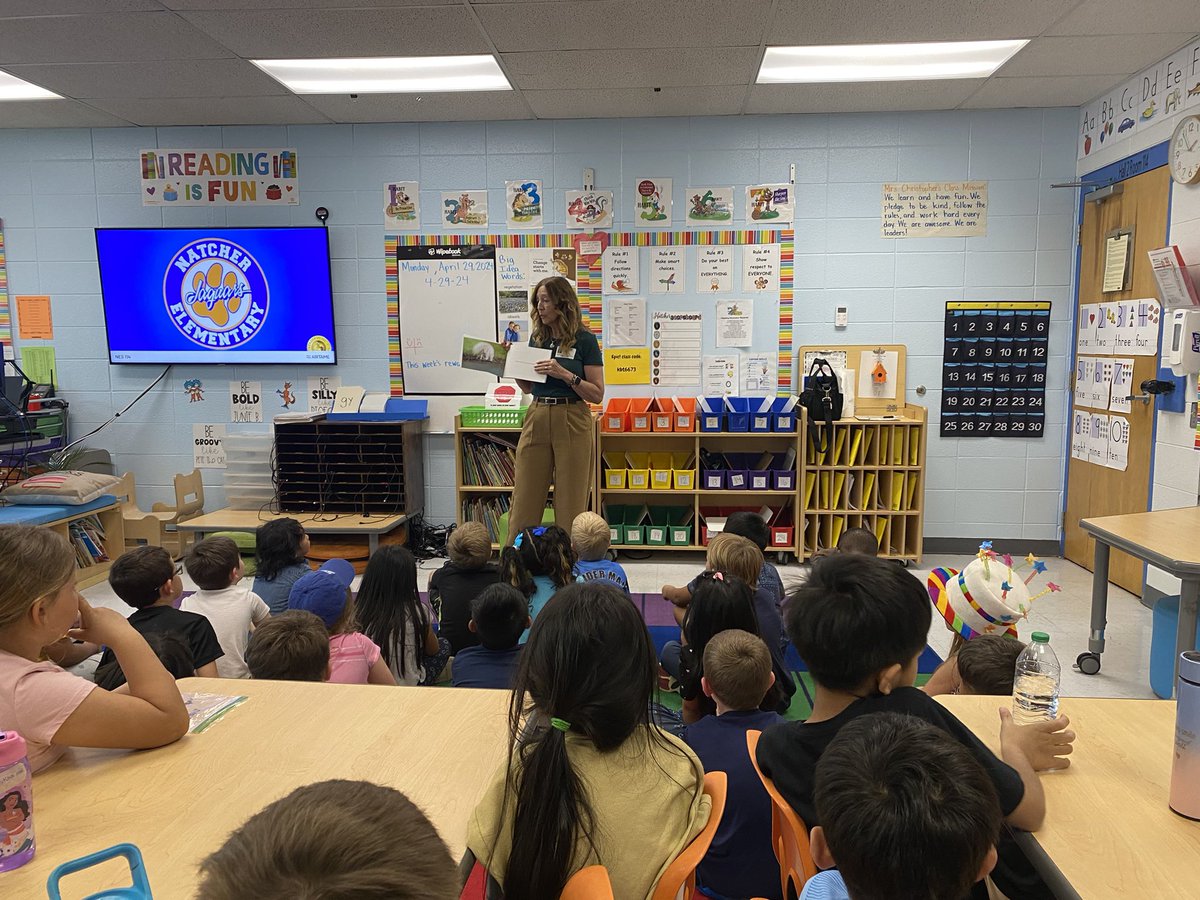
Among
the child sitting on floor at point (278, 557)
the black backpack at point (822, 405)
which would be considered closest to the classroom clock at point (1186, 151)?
the black backpack at point (822, 405)

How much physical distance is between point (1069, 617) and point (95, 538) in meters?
5.48

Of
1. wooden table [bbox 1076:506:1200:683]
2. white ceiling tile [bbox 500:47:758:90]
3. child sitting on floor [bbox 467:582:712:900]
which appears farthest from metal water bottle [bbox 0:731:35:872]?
white ceiling tile [bbox 500:47:758:90]

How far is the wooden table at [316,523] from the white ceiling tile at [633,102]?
2658 mm

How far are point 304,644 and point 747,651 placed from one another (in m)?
1.05

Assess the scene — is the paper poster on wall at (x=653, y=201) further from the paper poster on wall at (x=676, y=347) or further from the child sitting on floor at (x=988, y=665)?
the child sitting on floor at (x=988, y=665)

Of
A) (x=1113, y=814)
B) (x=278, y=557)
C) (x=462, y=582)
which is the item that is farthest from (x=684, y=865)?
(x=278, y=557)

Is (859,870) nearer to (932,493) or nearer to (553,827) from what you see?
(553,827)

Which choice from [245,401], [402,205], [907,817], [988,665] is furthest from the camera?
[245,401]

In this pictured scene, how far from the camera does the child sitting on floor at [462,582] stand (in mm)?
2815

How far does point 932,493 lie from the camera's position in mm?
5156

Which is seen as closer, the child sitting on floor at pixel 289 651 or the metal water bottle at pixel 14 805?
→ the metal water bottle at pixel 14 805

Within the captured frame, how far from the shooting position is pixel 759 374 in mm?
5133

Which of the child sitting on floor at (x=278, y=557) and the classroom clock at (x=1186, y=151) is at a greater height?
the classroom clock at (x=1186, y=151)

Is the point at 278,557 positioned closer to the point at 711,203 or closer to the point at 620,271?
the point at 620,271
